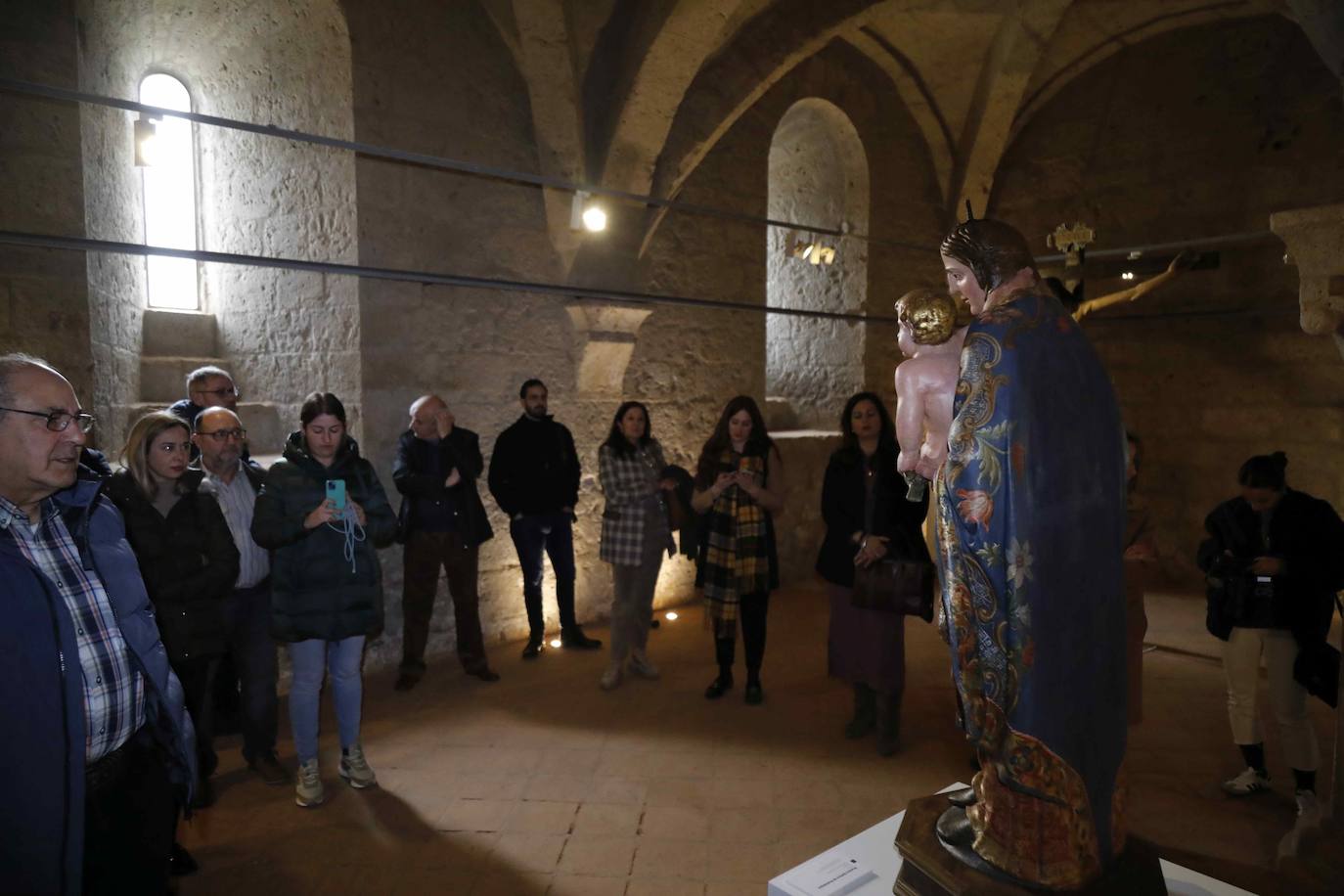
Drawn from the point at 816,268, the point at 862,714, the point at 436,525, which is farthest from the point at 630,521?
the point at 816,268

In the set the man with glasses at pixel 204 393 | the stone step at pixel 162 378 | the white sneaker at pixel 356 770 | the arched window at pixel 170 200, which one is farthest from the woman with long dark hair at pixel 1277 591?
the arched window at pixel 170 200

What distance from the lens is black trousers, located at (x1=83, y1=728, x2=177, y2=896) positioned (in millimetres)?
1813

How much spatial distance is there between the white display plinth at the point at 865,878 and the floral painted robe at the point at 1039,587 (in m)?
0.44

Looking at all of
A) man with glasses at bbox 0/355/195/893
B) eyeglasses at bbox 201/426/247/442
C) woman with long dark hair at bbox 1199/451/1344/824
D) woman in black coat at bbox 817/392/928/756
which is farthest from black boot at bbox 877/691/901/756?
eyeglasses at bbox 201/426/247/442

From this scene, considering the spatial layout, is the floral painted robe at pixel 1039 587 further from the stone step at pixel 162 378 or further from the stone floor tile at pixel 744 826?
the stone step at pixel 162 378

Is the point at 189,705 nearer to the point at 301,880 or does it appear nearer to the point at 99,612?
the point at 301,880

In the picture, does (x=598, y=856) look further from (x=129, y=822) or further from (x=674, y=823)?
(x=129, y=822)

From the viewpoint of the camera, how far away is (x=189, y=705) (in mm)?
3154

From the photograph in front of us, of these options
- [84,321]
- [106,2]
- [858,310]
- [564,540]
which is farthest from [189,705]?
[858,310]

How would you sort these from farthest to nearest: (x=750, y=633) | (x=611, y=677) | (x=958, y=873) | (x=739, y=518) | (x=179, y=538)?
(x=611, y=677) → (x=750, y=633) → (x=739, y=518) → (x=179, y=538) → (x=958, y=873)

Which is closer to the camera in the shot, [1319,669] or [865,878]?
[865,878]

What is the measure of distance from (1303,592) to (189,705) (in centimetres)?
434

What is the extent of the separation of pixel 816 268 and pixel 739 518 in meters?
4.60

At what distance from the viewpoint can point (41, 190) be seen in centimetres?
376
